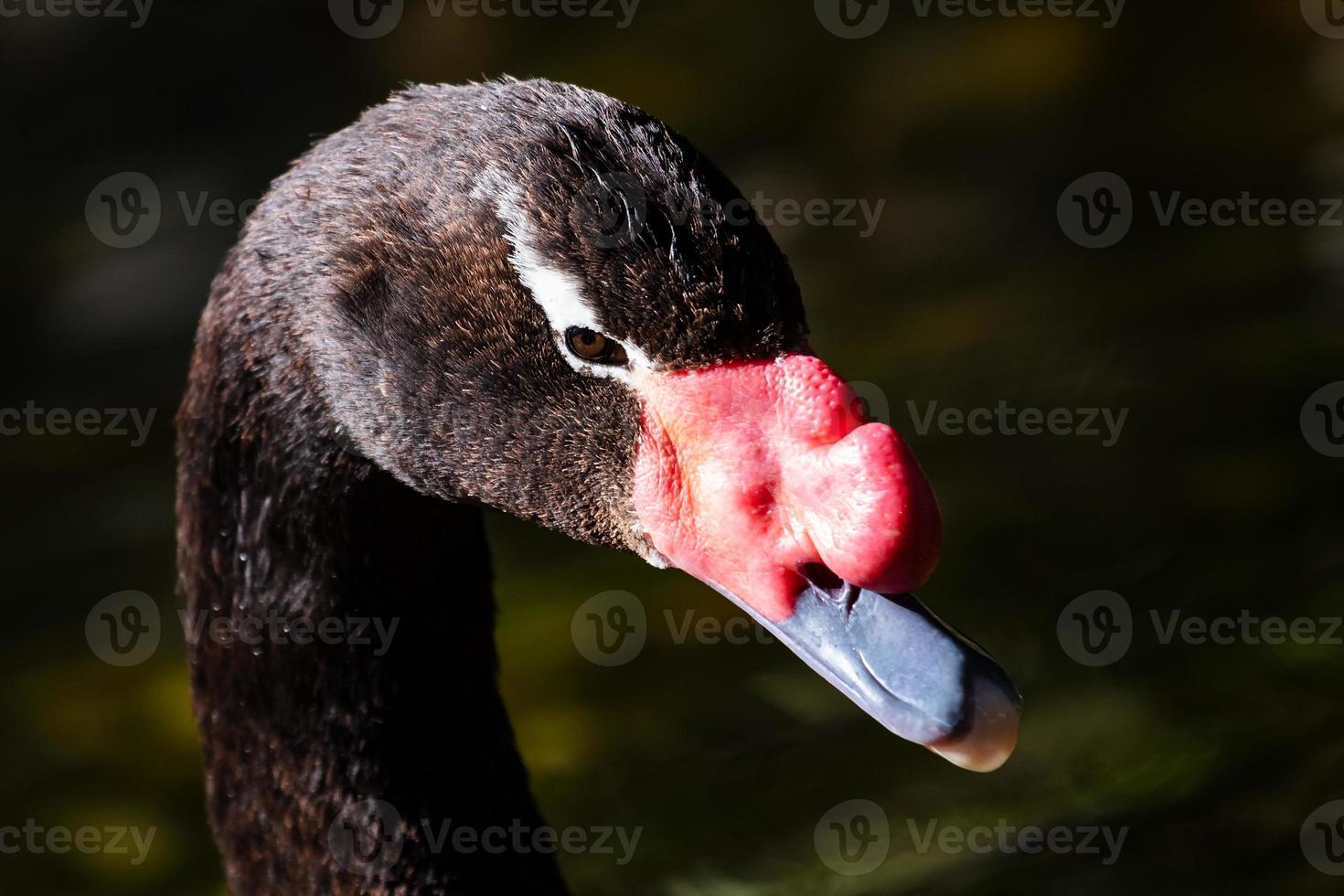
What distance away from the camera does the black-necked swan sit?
2.45m

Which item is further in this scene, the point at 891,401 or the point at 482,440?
the point at 891,401

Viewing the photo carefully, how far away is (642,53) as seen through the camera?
638 centimetres

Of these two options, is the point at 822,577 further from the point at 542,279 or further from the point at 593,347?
the point at 542,279

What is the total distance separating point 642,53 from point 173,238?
1850 mm

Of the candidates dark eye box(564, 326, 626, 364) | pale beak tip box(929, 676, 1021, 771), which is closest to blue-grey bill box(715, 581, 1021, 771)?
pale beak tip box(929, 676, 1021, 771)

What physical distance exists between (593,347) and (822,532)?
451mm

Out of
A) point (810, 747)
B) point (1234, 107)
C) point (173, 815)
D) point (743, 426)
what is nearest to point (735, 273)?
point (743, 426)

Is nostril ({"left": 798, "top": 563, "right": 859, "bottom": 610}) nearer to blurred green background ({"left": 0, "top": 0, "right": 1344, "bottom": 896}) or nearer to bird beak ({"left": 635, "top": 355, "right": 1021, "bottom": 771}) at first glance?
bird beak ({"left": 635, "top": 355, "right": 1021, "bottom": 771})

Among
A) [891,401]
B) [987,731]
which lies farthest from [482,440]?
[891,401]

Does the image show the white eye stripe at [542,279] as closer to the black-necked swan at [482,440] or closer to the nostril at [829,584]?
the black-necked swan at [482,440]

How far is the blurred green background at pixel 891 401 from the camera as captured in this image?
4.50m

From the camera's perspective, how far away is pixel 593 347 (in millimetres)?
2562

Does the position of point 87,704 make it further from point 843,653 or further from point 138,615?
point 843,653

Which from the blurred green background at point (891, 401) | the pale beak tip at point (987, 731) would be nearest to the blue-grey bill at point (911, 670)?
the pale beak tip at point (987, 731)
